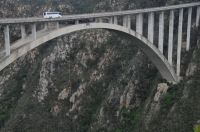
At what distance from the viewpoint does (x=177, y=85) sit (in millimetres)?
37125

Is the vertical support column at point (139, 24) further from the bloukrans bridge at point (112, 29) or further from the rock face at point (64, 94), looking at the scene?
the rock face at point (64, 94)

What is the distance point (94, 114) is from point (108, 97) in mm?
2768

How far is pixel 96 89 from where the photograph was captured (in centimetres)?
4534

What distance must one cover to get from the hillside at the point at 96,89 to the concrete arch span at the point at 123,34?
1.72 metres

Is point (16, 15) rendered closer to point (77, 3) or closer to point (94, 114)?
point (77, 3)

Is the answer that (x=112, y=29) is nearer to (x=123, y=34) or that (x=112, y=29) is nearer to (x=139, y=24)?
(x=123, y=34)

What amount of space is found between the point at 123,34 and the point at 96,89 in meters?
13.9

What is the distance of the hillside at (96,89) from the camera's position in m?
35.0

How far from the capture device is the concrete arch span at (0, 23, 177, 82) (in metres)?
22.1

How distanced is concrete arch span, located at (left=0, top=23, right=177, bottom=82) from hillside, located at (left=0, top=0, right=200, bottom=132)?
1724 millimetres

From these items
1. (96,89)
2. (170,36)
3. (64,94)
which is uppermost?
(170,36)

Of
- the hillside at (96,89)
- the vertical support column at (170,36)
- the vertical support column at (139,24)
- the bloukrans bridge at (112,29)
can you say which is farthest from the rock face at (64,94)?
the vertical support column at (139,24)

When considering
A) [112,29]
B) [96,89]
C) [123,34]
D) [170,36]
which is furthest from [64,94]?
[112,29]

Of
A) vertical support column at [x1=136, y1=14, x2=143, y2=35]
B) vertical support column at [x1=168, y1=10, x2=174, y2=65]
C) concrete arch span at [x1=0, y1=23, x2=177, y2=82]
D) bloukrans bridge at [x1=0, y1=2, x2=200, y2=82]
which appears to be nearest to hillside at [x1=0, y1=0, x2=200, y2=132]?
concrete arch span at [x1=0, y1=23, x2=177, y2=82]
